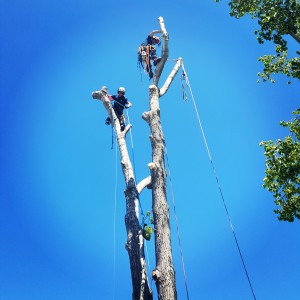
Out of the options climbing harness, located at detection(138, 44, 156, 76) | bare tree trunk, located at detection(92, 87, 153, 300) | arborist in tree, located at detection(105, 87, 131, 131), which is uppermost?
climbing harness, located at detection(138, 44, 156, 76)

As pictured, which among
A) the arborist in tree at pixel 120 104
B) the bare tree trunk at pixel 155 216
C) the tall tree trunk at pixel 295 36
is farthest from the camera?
the arborist in tree at pixel 120 104

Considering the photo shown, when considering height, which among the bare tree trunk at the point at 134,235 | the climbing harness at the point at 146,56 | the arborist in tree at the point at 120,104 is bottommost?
the bare tree trunk at the point at 134,235

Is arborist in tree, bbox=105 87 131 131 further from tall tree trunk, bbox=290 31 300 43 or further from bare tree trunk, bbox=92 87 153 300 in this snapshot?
tall tree trunk, bbox=290 31 300 43

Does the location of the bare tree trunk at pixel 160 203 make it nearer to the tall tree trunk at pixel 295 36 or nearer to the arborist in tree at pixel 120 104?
the arborist in tree at pixel 120 104

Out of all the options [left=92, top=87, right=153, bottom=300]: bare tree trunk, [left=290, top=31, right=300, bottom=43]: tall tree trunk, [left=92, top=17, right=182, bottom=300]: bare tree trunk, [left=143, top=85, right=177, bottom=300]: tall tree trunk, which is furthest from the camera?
[left=290, top=31, right=300, bottom=43]: tall tree trunk

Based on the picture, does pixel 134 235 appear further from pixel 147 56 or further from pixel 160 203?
pixel 147 56

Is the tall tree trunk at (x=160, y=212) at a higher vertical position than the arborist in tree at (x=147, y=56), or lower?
lower

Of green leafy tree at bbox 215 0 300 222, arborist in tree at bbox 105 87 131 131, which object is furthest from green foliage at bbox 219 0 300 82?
arborist in tree at bbox 105 87 131 131

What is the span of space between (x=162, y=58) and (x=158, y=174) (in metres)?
2.63

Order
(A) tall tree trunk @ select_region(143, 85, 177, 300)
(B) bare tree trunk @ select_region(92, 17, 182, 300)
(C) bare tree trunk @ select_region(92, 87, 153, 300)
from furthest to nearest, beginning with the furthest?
(C) bare tree trunk @ select_region(92, 87, 153, 300) < (B) bare tree trunk @ select_region(92, 17, 182, 300) < (A) tall tree trunk @ select_region(143, 85, 177, 300)

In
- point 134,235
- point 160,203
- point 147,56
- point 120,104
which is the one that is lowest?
point 134,235

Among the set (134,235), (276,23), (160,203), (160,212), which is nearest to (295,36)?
(276,23)

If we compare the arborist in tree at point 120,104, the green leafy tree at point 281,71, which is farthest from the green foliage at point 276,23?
the arborist in tree at point 120,104

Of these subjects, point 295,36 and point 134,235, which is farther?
point 295,36
